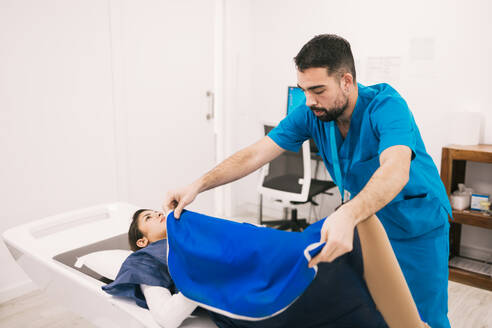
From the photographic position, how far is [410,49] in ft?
9.45

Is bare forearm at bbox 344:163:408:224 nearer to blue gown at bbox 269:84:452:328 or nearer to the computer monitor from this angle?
blue gown at bbox 269:84:452:328

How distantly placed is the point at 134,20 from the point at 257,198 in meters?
1.89

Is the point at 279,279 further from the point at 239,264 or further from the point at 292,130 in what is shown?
the point at 292,130

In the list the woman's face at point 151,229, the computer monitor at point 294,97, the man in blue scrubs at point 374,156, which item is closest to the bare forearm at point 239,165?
the man in blue scrubs at point 374,156

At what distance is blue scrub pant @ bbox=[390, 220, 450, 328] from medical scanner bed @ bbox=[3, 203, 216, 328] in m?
0.64

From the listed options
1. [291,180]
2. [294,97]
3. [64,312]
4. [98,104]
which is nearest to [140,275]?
[64,312]

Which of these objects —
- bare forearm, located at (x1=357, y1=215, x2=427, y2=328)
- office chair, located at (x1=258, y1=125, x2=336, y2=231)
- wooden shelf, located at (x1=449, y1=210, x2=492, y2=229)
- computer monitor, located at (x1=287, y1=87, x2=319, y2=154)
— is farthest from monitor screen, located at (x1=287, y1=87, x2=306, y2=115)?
bare forearm, located at (x1=357, y1=215, x2=427, y2=328)

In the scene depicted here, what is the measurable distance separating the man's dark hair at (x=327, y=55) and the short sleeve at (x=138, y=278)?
77 cm

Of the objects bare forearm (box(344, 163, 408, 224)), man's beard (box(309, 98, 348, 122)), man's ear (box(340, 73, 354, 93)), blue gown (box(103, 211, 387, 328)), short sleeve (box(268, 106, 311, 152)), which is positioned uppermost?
man's ear (box(340, 73, 354, 93))

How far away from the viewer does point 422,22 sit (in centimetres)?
281

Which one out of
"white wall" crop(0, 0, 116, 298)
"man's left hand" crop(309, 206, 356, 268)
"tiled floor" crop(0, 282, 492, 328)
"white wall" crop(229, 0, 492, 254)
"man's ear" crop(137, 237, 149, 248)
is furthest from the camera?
"white wall" crop(229, 0, 492, 254)

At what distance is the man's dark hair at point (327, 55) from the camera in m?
1.21

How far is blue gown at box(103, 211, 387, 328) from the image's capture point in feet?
3.03

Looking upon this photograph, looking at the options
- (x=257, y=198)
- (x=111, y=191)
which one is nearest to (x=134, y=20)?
(x=111, y=191)
